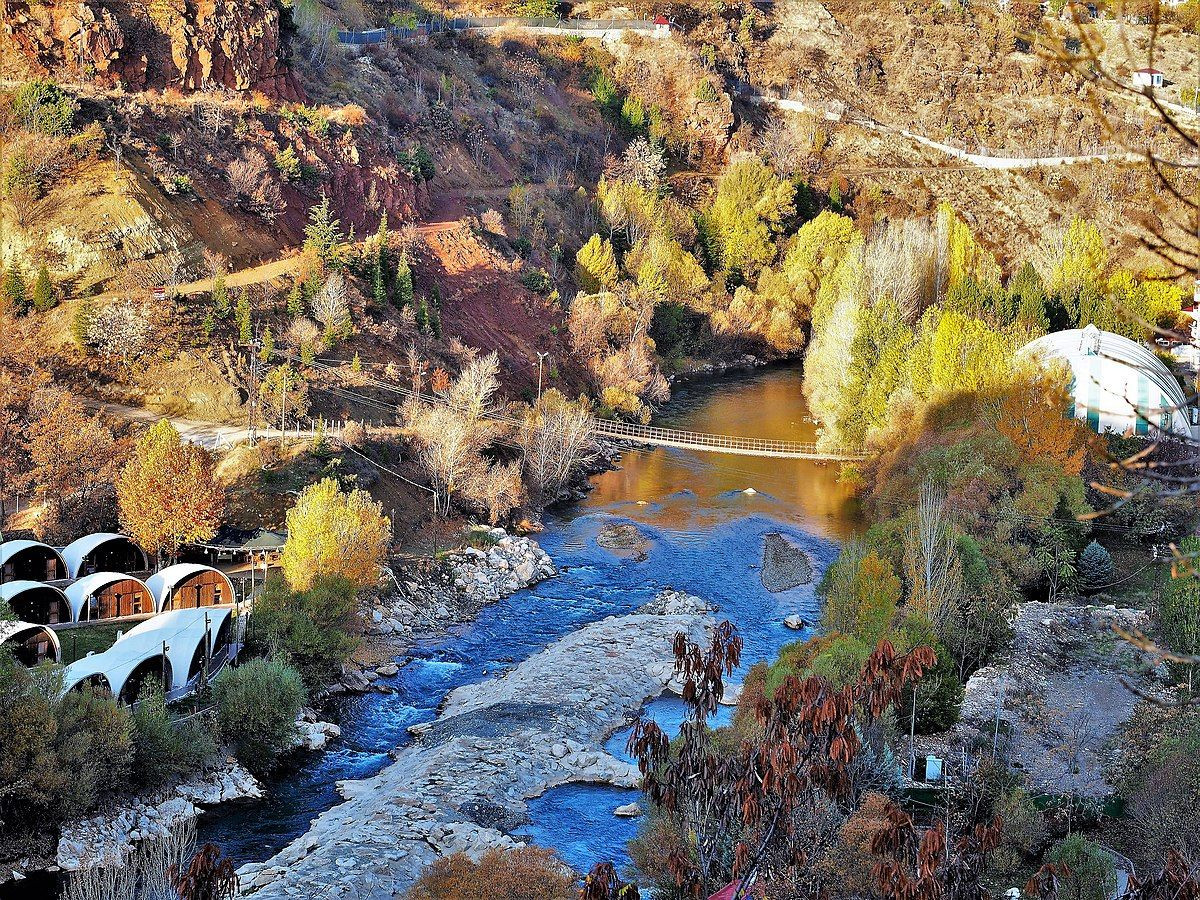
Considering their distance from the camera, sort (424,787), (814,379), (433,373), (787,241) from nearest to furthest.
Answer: (424,787) → (433,373) → (814,379) → (787,241)

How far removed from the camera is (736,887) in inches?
542

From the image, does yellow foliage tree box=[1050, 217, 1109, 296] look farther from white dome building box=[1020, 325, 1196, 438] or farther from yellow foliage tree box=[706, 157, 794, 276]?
yellow foliage tree box=[706, 157, 794, 276]

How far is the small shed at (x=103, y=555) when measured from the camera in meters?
36.2

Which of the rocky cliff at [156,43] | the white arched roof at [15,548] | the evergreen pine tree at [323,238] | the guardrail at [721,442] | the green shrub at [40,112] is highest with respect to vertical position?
the rocky cliff at [156,43]

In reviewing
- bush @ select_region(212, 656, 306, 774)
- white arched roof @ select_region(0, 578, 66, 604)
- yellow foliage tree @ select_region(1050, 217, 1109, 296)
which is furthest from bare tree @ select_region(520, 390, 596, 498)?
yellow foliage tree @ select_region(1050, 217, 1109, 296)

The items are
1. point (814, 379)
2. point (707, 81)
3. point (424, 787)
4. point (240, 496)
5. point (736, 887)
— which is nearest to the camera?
point (736, 887)

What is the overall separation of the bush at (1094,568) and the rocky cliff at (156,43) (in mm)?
47686

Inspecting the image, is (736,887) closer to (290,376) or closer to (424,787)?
(424,787)

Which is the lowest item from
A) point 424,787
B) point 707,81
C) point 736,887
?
point 424,787

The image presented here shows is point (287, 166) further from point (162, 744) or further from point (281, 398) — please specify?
point (162, 744)

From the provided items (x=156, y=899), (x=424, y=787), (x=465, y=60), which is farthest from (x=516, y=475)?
(x=465, y=60)

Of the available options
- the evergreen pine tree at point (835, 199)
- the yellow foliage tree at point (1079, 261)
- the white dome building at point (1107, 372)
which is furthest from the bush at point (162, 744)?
the evergreen pine tree at point (835, 199)

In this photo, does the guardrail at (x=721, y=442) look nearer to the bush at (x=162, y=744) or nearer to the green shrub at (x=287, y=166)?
the green shrub at (x=287, y=166)

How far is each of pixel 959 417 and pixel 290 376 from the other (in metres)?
26.9
